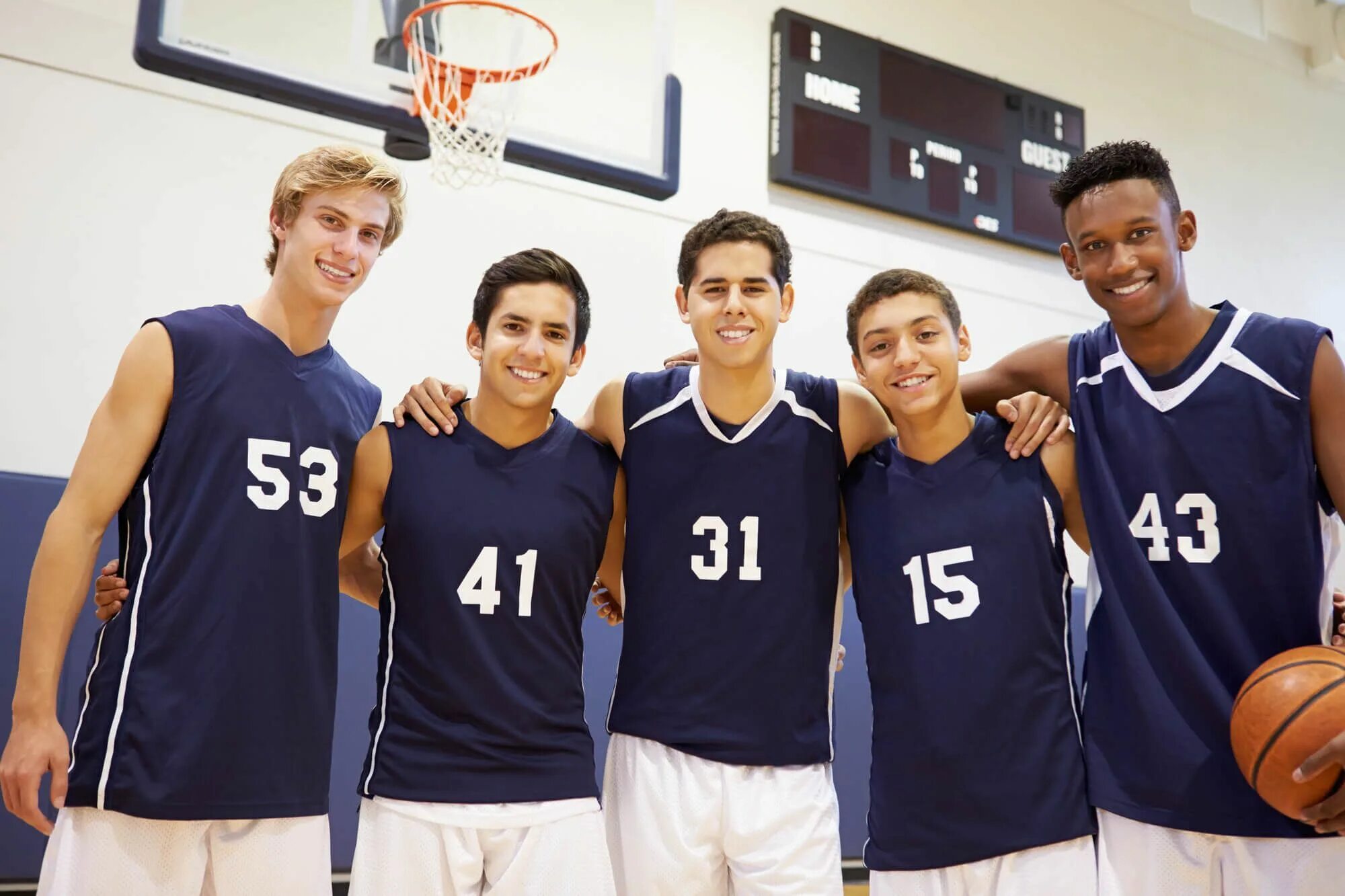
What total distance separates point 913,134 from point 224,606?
18.5ft

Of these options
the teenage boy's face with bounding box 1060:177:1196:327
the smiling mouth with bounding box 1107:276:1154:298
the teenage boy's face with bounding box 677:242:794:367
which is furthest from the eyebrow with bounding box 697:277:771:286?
the smiling mouth with bounding box 1107:276:1154:298

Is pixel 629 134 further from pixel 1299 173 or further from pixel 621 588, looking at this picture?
pixel 1299 173

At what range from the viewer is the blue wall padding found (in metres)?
4.14

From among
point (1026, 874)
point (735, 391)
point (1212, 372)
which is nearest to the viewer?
point (1026, 874)

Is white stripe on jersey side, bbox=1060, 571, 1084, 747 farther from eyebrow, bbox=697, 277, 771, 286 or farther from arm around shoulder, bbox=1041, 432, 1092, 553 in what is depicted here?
eyebrow, bbox=697, 277, 771, 286

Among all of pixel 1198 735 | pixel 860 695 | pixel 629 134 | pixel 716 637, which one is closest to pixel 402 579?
pixel 716 637

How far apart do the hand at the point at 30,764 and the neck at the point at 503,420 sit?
1076 millimetres

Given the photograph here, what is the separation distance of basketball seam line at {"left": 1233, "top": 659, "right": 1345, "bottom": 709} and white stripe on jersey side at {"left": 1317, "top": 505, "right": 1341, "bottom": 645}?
28cm

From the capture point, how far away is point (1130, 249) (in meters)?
2.57

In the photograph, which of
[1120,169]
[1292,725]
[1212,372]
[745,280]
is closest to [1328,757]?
[1292,725]

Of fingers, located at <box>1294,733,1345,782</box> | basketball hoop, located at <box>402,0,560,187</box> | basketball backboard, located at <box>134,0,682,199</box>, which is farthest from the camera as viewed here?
basketball hoop, located at <box>402,0,560,187</box>

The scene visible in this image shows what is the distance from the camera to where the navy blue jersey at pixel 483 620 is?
2.35 meters

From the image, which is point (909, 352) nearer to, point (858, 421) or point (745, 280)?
point (858, 421)

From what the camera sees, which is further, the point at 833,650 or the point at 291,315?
the point at 833,650
